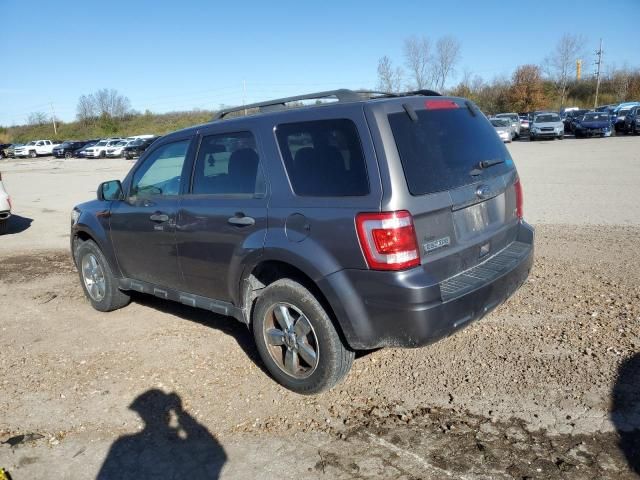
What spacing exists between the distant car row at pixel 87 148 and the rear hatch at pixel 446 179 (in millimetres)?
38186

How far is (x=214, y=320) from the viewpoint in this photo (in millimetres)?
5168

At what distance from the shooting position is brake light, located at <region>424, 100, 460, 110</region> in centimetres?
346

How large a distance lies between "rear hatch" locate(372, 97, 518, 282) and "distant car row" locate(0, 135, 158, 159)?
38.2 m

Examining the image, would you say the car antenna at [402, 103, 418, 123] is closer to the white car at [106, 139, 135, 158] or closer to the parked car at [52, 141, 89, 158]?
the white car at [106, 139, 135, 158]

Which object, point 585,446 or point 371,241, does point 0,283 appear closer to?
point 371,241

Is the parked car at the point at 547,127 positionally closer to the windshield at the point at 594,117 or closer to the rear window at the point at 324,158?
the windshield at the point at 594,117

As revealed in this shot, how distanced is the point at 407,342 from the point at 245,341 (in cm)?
192

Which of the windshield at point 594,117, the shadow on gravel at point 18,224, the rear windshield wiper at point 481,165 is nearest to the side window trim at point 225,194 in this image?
the rear windshield wiper at point 481,165

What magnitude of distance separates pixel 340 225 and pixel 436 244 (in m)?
0.59

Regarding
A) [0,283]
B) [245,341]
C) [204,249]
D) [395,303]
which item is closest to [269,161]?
[204,249]

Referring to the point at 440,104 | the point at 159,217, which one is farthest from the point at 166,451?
the point at 440,104

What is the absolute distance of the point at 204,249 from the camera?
4027 mm

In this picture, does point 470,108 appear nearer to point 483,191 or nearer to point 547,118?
point 483,191

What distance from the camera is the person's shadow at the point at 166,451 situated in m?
2.90
